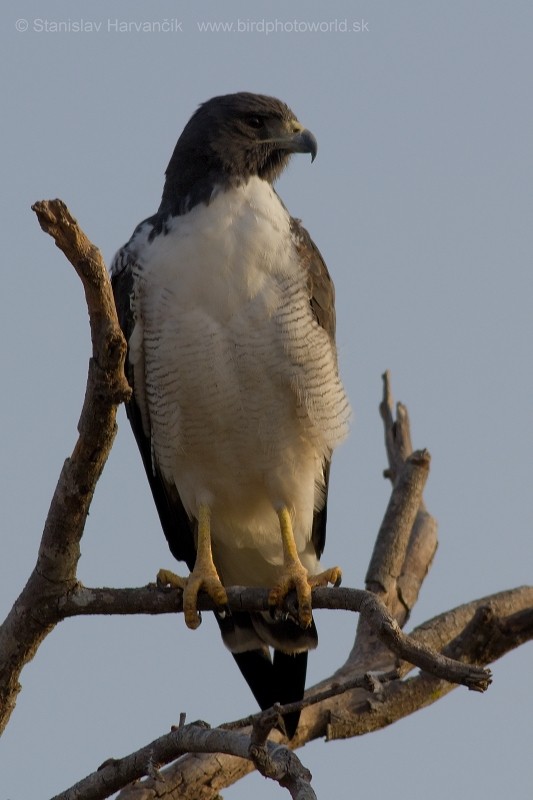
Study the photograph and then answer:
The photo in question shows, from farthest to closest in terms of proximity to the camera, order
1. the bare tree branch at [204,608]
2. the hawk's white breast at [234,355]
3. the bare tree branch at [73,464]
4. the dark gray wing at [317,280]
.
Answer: the dark gray wing at [317,280] < the hawk's white breast at [234,355] < the bare tree branch at [73,464] < the bare tree branch at [204,608]

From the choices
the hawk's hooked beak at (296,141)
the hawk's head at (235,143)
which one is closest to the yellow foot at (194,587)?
the hawk's head at (235,143)

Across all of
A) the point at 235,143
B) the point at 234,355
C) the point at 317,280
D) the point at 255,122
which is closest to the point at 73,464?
the point at 234,355

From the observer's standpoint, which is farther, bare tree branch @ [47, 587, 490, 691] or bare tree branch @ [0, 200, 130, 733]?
bare tree branch @ [0, 200, 130, 733]

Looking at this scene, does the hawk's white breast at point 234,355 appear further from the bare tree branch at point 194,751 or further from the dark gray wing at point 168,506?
the bare tree branch at point 194,751

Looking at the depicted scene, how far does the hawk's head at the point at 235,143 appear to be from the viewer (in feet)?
22.0

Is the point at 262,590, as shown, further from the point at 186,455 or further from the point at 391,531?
the point at 391,531

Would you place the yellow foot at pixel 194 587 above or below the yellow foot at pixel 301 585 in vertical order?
above

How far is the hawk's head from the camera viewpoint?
6715 millimetres

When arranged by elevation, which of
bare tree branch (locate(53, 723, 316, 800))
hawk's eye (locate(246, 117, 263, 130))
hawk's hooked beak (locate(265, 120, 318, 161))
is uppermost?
hawk's eye (locate(246, 117, 263, 130))

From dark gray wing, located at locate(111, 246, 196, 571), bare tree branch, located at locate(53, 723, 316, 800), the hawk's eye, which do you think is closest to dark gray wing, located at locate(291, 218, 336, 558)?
the hawk's eye

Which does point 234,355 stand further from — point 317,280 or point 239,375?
point 317,280

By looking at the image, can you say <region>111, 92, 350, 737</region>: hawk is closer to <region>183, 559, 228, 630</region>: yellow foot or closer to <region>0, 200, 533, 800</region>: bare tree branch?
<region>183, 559, 228, 630</region>: yellow foot

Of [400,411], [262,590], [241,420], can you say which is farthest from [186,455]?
[400,411]

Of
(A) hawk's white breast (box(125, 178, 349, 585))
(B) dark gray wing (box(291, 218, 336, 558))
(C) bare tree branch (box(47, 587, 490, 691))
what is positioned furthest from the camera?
(B) dark gray wing (box(291, 218, 336, 558))
